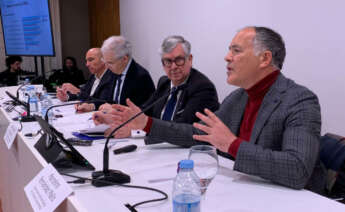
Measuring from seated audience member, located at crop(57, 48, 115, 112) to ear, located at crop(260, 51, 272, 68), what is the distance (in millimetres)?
1897

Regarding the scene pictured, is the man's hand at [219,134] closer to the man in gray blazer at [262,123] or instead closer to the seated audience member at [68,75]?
the man in gray blazer at [262,123]

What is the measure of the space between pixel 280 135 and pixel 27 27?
4.46 meters

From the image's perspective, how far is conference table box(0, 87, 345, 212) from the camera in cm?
108

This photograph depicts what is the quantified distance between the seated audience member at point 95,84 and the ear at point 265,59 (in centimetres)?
190

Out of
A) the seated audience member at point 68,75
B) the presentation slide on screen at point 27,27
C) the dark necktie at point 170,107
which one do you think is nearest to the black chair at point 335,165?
the dark necktie at point 170,107

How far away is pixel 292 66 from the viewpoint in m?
2.58

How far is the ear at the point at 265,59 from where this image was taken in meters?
1.52

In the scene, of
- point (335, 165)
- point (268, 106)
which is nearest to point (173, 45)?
point (268, 106)

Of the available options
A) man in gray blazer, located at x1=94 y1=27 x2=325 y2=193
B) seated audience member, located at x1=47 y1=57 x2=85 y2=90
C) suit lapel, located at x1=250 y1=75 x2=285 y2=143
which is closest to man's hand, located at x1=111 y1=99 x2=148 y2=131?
man in gray blazer, located at x1=94 y1=27 x2=325 y2=193

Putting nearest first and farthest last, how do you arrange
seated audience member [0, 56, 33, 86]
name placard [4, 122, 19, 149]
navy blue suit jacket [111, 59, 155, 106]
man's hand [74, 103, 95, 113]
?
1. name placard [4, 122, 19, 149]
2. man's hand [74, 103, 95, 113]
3. navy blue suit jacket [111, 59, 155, 106]
4. seated audience member [0, 56, 33, 86]

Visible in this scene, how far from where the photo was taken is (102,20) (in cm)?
650

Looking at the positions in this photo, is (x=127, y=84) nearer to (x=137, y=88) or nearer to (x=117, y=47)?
(x=137, y=88)

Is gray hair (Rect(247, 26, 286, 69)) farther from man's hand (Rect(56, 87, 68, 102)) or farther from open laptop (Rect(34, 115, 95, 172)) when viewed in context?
man's hand (Rect(56, 87, 68, 102))

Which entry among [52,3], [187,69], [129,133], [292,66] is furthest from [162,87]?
[52,3]
